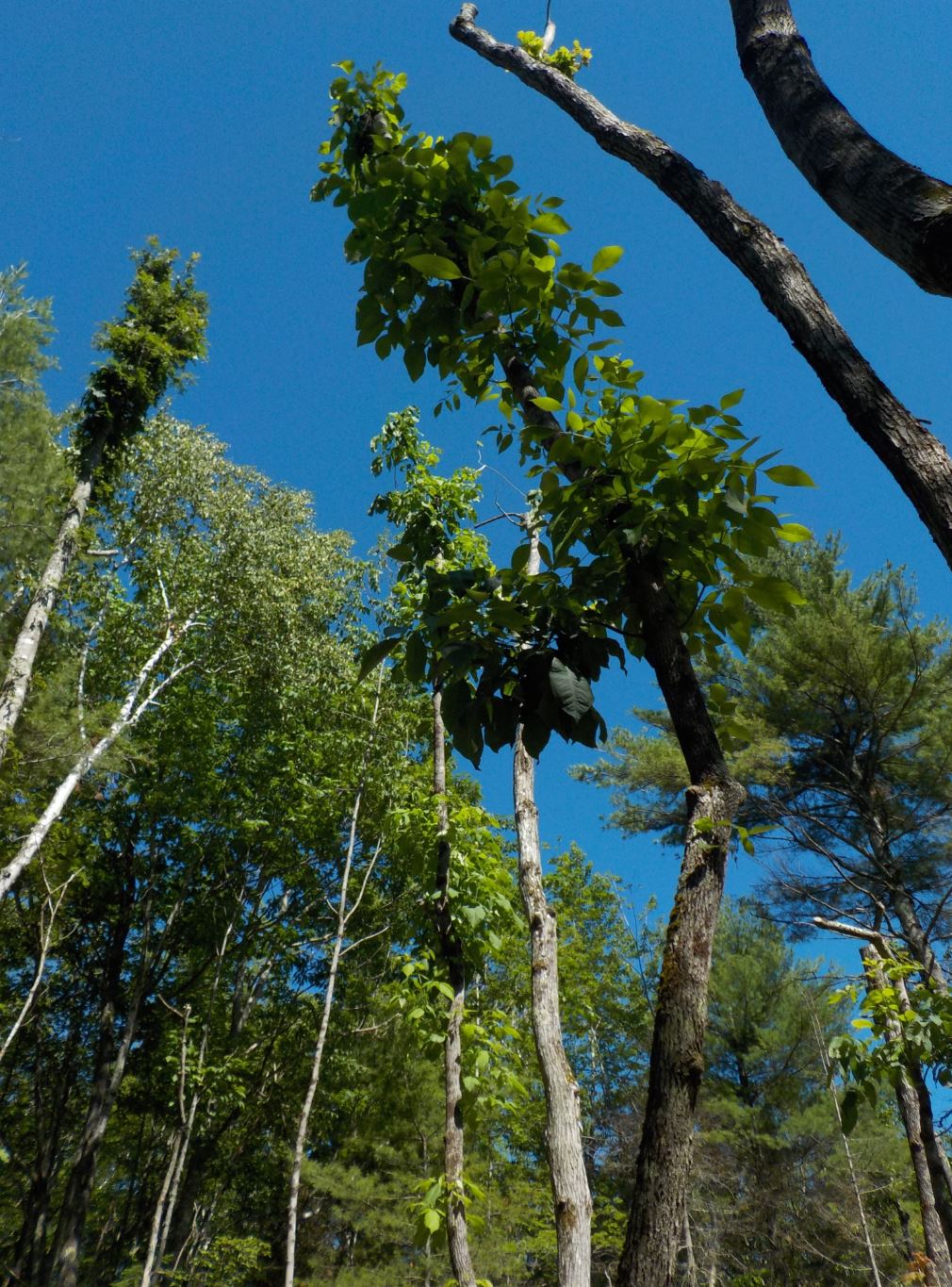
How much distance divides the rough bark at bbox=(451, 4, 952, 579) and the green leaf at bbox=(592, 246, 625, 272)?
169 millimetres

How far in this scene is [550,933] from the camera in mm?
3898

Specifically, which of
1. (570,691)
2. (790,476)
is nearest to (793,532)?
(790,476)

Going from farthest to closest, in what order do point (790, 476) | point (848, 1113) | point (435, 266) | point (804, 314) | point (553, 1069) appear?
point (553, 1069) < point (848, 1113) < point (435, 266) < point (804, 314) < point (790, 476)

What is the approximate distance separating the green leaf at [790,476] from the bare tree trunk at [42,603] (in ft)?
33.4

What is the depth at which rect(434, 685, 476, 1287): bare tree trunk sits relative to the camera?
3852 millimetres

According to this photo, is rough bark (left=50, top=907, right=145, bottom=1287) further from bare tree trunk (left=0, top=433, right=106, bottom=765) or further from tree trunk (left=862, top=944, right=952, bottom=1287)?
tree trunk (left=862, top=944, right=952, bottom=1287)

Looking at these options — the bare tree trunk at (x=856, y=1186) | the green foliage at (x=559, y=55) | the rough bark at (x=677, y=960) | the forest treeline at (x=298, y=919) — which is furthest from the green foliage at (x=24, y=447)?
the bare tree trunk at (x=856, y=1186)

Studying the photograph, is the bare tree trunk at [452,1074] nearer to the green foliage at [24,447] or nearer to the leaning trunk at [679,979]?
the leaning trunk at [679,979]

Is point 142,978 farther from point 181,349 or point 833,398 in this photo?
point 833,398

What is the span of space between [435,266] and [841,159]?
0.74 m

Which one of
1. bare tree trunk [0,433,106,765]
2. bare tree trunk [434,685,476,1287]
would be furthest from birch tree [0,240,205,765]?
bare tree trunk [434,685,476,1287]

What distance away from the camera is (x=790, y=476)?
127cm

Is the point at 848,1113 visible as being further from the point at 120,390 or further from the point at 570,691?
the point at 120,390

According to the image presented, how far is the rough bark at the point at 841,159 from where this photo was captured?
4.07 ft
